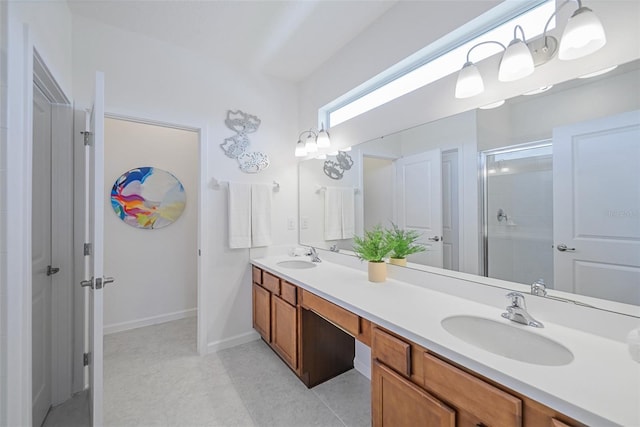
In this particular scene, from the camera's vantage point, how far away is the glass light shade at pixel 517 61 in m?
1.18

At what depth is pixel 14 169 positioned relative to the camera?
1076mm

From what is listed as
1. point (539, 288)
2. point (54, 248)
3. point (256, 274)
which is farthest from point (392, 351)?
point (54, 248)

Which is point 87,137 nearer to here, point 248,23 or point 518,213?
point 248,23

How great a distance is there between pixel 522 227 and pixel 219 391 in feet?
7.19

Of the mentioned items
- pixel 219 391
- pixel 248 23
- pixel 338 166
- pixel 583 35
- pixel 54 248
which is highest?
pixel 248 23

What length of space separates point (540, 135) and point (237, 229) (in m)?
2.29

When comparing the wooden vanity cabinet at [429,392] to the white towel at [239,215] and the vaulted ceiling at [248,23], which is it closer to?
the white towel at [239,215]

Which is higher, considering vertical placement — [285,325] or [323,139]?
[323,139]

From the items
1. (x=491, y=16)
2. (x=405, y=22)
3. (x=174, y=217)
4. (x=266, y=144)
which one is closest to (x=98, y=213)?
(x=266, y=144)

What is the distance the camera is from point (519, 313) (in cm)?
115

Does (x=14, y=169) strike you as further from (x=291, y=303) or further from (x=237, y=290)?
(x=237, y=290)

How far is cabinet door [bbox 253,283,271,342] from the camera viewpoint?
236cm

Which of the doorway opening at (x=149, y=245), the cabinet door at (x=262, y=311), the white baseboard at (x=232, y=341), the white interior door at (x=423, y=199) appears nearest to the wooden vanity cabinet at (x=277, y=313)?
the cabinet door at (x=262, y=311)

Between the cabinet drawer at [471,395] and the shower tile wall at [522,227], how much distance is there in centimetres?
67
